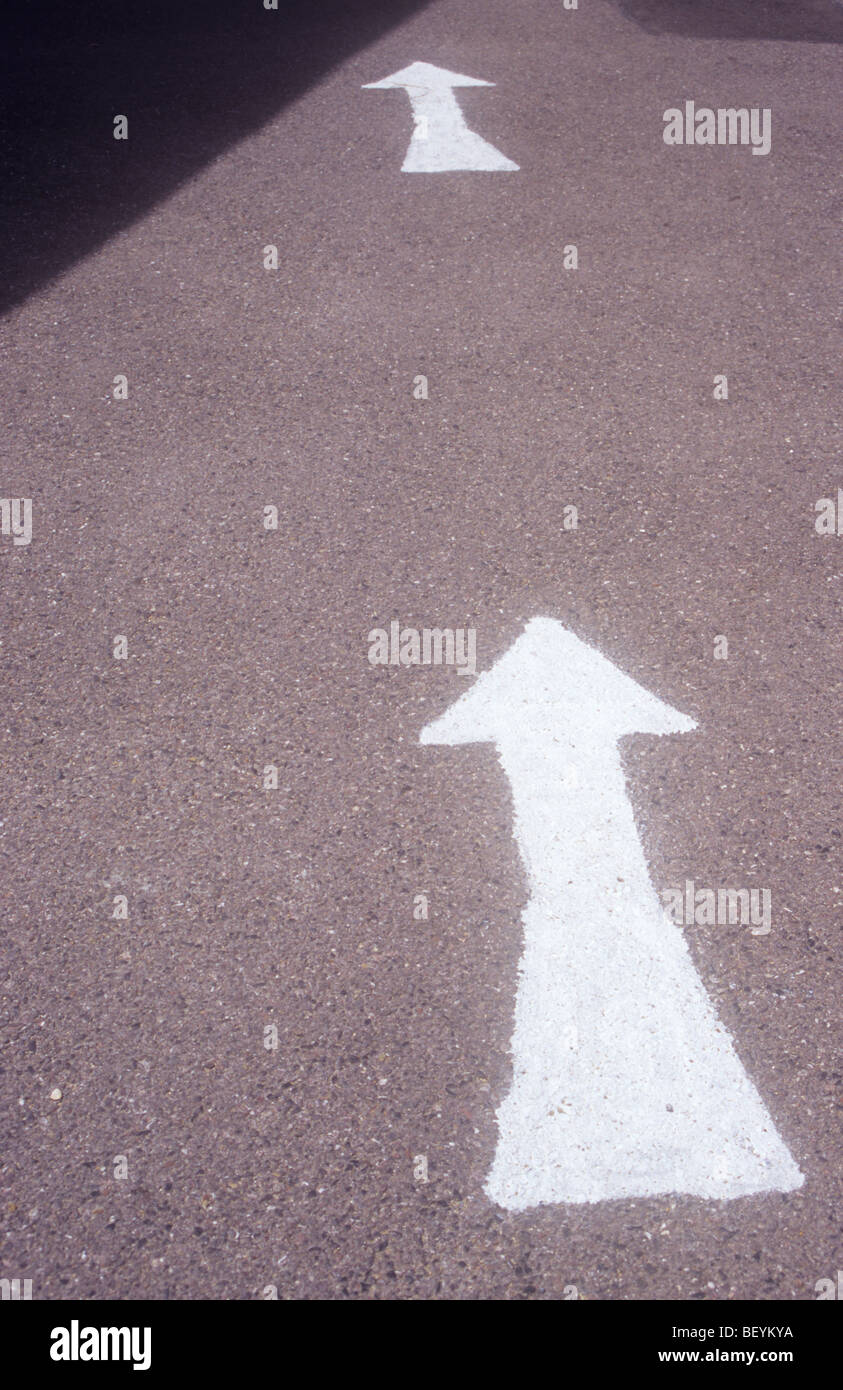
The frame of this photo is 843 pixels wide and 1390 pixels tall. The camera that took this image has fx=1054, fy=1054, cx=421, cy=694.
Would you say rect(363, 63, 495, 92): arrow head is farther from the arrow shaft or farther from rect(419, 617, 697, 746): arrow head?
rect(419, 617, 697, 746): arrow head

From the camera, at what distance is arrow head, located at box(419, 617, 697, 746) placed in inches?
158

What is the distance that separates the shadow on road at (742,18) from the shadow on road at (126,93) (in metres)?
2.59

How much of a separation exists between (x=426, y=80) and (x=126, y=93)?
8.97 feet

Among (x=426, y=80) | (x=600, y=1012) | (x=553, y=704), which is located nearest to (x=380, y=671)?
(x=553, y=704)

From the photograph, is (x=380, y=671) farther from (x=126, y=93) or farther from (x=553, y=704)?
(x=126, y=93)

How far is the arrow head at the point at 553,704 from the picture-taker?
400 centimetres

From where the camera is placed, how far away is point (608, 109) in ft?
30.2

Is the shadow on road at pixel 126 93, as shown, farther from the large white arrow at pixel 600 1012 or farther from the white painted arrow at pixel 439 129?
the large white arrow at pixel 600 1012

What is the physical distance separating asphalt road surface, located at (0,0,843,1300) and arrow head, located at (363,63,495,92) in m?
1.18

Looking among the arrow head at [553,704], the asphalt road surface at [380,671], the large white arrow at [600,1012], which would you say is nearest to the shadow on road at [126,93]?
the asphalt road surface at [380,671]

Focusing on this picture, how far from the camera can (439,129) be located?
8.76 metres

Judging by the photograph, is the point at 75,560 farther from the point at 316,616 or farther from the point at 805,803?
the point at 805,803

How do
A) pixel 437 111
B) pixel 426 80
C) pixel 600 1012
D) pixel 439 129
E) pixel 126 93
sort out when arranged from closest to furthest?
pixel 600 1012, pixel 439 129, pixel 437 111, pixel 126 93, pixel 426 80

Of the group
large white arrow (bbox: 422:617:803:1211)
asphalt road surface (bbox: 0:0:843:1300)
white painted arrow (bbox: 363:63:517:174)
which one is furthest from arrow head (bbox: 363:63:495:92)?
large white arrow (bbox: 422:617:803:1211)
